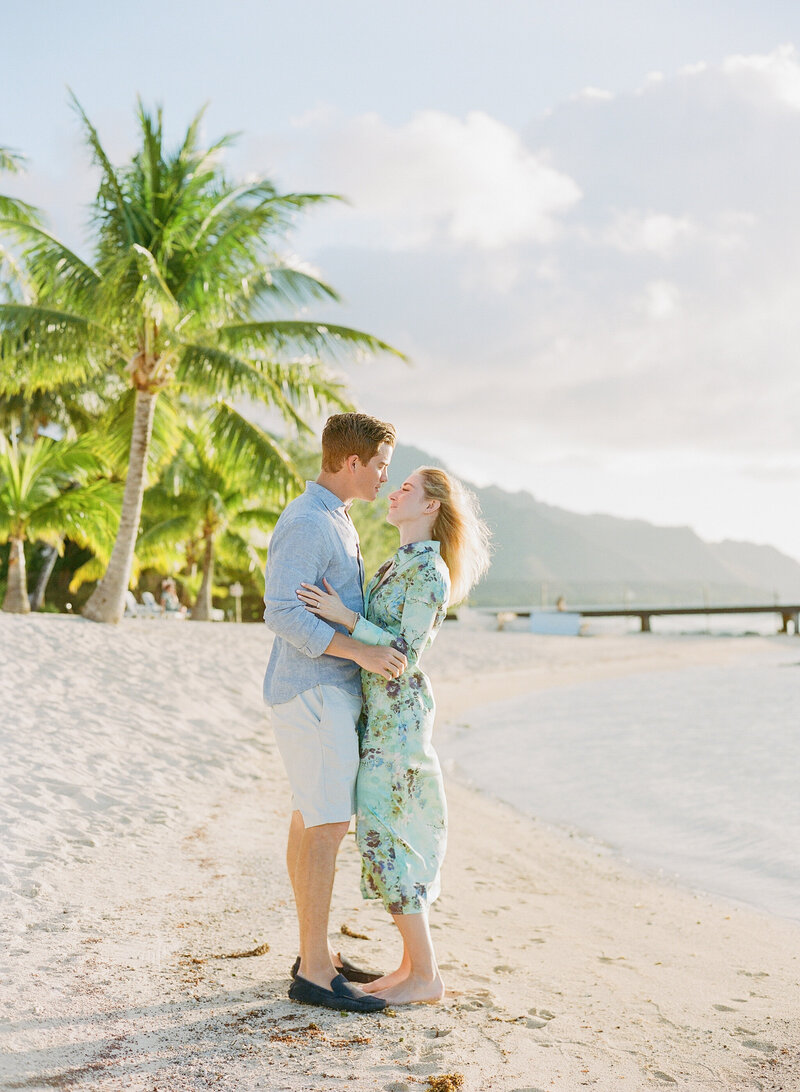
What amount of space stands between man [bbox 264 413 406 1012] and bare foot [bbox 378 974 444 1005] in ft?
0.24

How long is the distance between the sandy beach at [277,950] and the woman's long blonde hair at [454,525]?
1.50 metres

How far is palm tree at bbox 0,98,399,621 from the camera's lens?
43.0 feet

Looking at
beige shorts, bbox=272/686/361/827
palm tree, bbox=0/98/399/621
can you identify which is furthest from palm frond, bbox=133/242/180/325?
beige shorts, bbox=272/686/361/827

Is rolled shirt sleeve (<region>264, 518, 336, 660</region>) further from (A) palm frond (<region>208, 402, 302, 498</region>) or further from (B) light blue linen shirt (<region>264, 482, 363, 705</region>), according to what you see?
(A) palm frond (<region>208, 402, 302, 498</region>)

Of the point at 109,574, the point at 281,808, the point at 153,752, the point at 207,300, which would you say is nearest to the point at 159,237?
the point at 207,300

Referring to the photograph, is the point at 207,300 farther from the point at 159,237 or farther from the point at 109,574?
the point at 109,574

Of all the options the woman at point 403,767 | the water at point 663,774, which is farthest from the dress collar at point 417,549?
the water at point 663,774

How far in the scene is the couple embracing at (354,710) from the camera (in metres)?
2.87

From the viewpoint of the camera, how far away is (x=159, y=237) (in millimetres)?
13219

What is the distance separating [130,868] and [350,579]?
2586 mm

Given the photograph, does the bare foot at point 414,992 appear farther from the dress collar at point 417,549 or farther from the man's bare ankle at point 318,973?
the dress collar at point 417,549

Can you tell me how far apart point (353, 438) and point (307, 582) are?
0.52m

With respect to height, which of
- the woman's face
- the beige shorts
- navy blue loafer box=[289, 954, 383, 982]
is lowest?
navy blue loafer box=[289, 954, 383, 982]

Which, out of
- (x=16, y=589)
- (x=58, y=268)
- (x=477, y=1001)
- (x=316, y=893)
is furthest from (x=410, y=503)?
(x=16, y=589)
